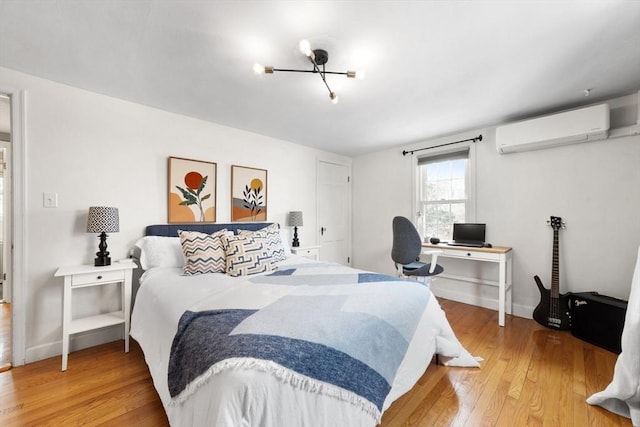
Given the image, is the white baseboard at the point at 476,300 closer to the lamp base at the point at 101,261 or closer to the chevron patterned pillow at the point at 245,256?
the chevron patterned pillow at the point at 245,256

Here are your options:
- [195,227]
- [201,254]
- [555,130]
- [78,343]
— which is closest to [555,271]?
[555,130]

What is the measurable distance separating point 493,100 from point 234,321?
2952mm

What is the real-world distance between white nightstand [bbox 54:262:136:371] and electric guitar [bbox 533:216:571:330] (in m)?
4.03

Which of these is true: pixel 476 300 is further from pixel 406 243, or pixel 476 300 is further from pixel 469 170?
pixel 469 170

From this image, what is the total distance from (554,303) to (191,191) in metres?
4.08

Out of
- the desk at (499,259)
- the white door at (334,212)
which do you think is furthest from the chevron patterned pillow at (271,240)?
the desk at (499,259)

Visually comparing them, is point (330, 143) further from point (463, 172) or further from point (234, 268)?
point (234, 268)

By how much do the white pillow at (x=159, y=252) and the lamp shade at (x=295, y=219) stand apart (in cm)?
156

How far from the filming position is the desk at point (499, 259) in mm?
2674

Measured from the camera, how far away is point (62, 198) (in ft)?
7.02

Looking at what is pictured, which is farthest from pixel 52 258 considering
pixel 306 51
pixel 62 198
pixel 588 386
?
pixel 588 386

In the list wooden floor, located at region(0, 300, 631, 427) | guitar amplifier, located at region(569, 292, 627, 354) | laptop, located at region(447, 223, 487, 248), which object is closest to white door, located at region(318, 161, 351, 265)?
laptop, located at region(447, 223, 487, 248)

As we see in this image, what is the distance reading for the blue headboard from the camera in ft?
8.26

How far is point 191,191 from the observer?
9.29 feet
